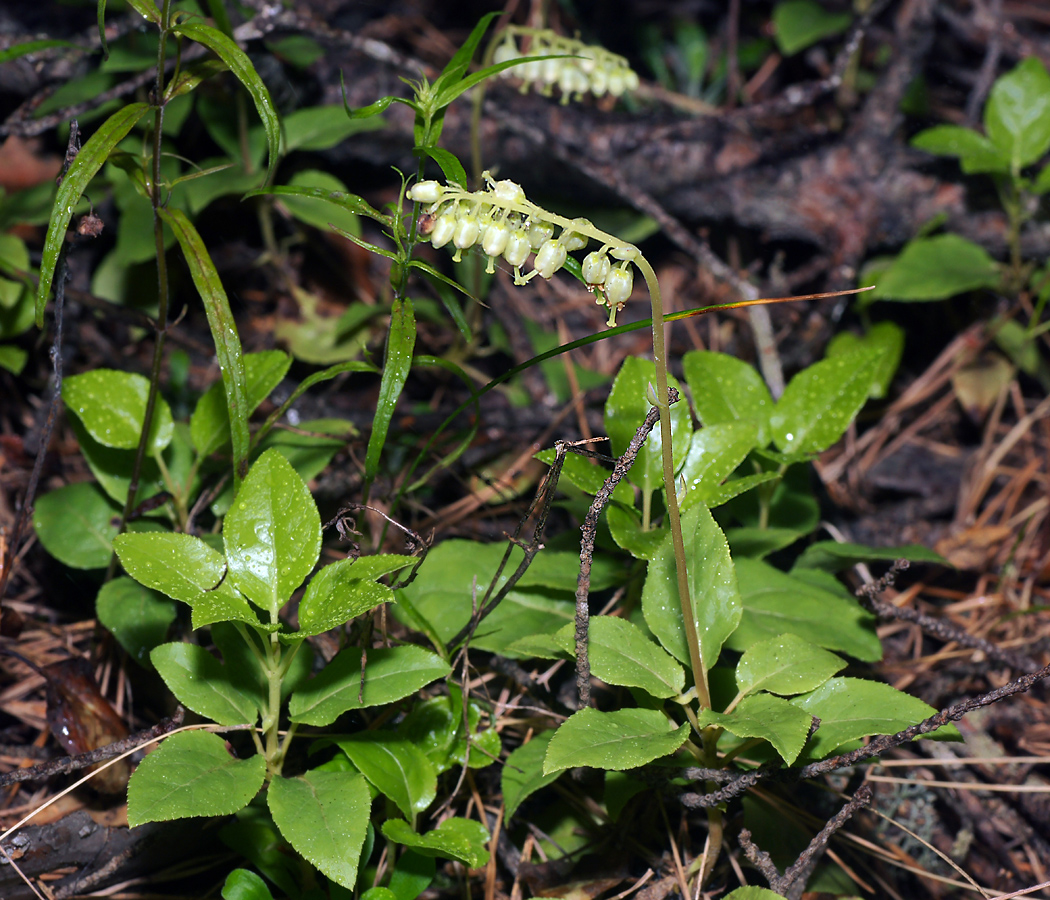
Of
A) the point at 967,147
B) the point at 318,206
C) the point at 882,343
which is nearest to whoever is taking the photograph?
the point at 318,206

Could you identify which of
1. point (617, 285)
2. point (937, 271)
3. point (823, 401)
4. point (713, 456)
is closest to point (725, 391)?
point (823, 401)

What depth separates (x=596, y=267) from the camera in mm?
1246

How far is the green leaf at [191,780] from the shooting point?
130cm

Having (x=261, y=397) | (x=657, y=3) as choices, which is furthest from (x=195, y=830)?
(x=657, y=3)

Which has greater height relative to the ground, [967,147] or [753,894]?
[967,147]

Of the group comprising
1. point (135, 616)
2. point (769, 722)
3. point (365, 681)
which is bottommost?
point (135, 616)

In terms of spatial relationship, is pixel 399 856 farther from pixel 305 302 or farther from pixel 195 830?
pixel 305 302

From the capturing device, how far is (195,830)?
1657 millimetres

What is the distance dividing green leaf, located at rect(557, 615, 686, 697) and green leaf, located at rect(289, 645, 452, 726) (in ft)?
0.89

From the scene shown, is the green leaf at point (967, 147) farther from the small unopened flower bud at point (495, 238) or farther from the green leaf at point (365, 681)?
the green leaf at point (365, 681)

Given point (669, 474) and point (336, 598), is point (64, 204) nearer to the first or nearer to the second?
point (336, 598)

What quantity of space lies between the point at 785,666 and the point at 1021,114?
2.55 m

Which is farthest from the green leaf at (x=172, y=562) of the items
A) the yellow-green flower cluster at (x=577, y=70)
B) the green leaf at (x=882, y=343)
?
the green leaf at (x=882, y=343)

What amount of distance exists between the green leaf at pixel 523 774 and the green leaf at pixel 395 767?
0.51 ft
